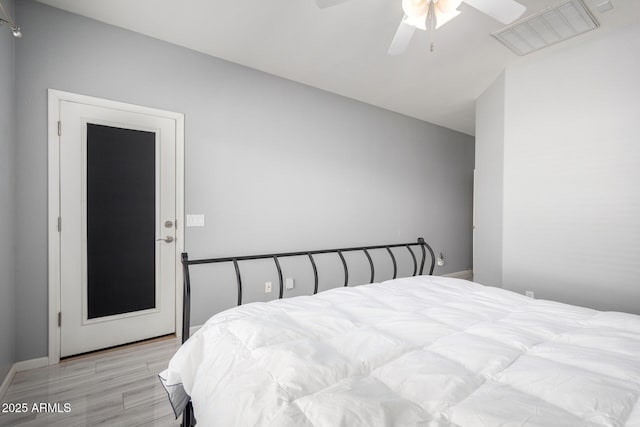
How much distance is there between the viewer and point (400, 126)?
14.2 feet

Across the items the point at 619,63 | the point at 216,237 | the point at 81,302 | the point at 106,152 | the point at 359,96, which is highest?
the point at 359,96

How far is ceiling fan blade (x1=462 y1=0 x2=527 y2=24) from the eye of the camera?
1.50 m

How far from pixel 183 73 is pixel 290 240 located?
1874mm

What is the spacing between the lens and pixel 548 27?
231 cm

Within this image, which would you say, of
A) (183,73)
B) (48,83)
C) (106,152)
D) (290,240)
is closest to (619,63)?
(290,240)

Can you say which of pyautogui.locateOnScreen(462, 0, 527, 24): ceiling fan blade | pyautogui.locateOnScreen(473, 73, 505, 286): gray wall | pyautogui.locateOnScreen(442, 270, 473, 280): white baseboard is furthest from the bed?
pyautogui.locateOnScreen(442, 270, 473, 280): white baseboard

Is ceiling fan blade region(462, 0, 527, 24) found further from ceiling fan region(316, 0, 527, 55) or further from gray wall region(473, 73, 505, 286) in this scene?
gray wall region(473, 73, 505, 286)

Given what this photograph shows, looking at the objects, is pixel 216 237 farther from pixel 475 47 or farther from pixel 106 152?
pixel 475 47

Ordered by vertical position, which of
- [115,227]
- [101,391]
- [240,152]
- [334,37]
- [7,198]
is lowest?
[101,391]

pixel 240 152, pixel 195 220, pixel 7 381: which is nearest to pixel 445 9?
pixel 240 152

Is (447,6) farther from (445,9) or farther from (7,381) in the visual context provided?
(7,381)

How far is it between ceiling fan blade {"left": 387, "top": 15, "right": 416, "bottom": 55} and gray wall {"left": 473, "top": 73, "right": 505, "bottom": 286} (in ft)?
5.74

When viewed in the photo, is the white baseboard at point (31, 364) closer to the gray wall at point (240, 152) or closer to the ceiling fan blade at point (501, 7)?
the gray wall at point (240, 152)

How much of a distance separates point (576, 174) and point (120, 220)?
12.5 ft
